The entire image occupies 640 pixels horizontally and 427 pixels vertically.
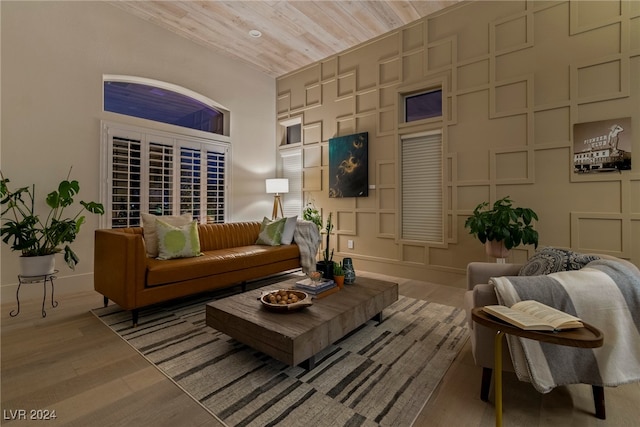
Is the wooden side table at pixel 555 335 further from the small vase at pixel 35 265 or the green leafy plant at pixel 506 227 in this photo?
the small vase at pixel 35 265

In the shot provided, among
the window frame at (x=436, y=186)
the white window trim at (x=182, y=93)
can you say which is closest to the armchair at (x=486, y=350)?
the window frame at (x=436, y=186)

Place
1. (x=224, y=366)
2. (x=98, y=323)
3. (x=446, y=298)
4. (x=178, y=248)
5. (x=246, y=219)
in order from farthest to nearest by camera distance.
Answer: (x=246, y=219) → (x=446, y=298) → (x=178, y=248) → (x=98, y=323) → (x=224, y=366)

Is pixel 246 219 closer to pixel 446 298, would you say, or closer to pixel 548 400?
pixel 446 298

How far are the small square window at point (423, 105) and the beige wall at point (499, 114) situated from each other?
7.0 inches

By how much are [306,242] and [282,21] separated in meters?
3.02

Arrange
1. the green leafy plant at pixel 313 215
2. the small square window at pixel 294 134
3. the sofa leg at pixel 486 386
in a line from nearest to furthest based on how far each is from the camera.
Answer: the sofa leg at pixel 486 386, the green leafy plant at pixel 313 215, the small square window at pixel 294 134

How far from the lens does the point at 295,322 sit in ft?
5.80

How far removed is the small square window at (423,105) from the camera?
3877mm

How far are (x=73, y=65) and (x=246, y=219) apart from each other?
3084 millimetres

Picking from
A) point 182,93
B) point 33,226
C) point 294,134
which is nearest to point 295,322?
point 33,226

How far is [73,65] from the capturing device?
334 cm

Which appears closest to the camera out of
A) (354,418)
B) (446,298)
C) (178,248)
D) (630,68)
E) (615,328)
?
(615,328)

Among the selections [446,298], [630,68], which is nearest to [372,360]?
[446,298]

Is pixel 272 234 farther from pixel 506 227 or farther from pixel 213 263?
pixel 506 227
